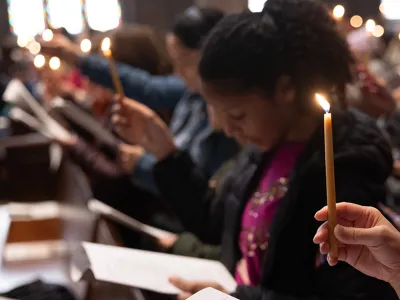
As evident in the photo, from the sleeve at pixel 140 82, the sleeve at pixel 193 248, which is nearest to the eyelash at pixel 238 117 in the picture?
the sleeve at pixel 193 248

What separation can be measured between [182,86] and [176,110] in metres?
0.13

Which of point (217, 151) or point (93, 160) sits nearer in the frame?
point (217, 151)

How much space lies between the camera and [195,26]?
7.47ft

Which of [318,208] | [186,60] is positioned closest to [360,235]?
[318,208]

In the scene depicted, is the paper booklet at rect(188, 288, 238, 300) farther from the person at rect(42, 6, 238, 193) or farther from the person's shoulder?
the person at rect(42, 6, 238, 193)

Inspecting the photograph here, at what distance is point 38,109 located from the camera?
278 centimetres

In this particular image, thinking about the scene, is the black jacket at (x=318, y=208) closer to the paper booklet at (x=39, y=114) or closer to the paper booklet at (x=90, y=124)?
the paper booklet at (x=90, y=124)

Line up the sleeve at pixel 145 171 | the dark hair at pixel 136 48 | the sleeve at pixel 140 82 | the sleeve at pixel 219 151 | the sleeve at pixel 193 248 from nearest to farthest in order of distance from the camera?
the sleeve at pixel 193 248 < the sleeve at pixel 219 151 < the sleeve at pixel 145 171 < the sleeve at pixel 140 82 < the dark hair at pixel 136 48

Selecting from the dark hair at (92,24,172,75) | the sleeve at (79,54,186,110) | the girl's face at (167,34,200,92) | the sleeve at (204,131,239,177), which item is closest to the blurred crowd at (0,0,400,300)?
the sleeve at (204,131,239,177)

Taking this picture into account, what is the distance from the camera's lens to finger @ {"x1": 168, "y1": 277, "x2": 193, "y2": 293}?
120 cm

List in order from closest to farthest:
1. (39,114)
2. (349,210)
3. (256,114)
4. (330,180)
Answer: (330,180) < (349,210) < (256,114) < (39,114)

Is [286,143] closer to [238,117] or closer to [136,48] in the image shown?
[238,117]

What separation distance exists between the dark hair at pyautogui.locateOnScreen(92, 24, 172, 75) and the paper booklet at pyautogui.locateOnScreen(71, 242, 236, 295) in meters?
1.42

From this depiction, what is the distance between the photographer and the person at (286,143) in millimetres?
1137
